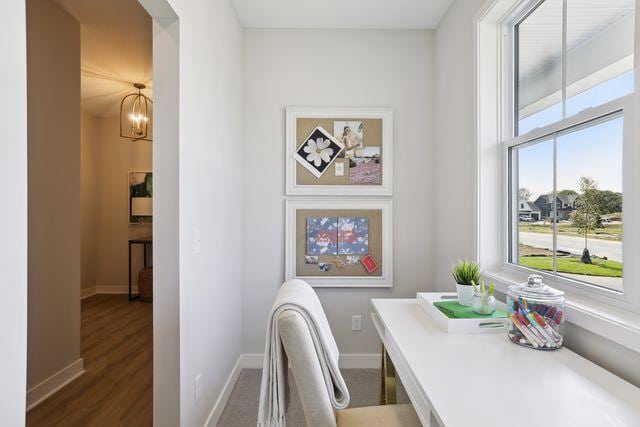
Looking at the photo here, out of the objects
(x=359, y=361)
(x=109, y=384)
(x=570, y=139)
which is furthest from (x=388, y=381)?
(x=109, y=384)

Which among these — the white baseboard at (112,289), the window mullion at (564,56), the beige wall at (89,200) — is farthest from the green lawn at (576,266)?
the beige wall at (89,200)

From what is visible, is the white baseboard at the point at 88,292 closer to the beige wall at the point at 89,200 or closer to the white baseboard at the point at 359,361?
the beige wall at the point at 89,200

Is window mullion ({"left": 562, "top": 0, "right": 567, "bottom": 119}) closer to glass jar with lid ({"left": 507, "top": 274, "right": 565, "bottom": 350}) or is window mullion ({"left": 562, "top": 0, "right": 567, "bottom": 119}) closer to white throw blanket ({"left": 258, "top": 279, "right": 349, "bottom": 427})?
glass jar with lid ({"left": 507, "top": 274, "right": 565, "bottom": 350})

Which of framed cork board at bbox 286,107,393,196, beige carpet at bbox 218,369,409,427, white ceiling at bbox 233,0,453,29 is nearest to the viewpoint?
beige carpet at bbox 218,369,409,427

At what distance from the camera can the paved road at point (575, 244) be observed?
1.15 meters

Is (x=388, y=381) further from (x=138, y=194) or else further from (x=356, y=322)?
(x=138, y=194)

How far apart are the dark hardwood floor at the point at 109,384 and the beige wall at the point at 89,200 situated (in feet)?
4.22

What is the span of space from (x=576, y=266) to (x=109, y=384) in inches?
113

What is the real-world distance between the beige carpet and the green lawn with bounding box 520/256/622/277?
120 centimetres

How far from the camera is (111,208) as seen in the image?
4.82 meters

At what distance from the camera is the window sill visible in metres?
0.94

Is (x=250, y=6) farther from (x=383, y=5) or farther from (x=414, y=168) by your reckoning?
(x=414, y=168)

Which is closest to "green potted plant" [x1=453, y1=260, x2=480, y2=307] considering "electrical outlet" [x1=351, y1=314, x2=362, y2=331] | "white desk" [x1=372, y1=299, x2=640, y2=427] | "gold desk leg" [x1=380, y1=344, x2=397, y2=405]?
"white desk" [x1=372, y1=299, x2=640, y2=427]

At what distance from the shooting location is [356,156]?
8.25 feet
